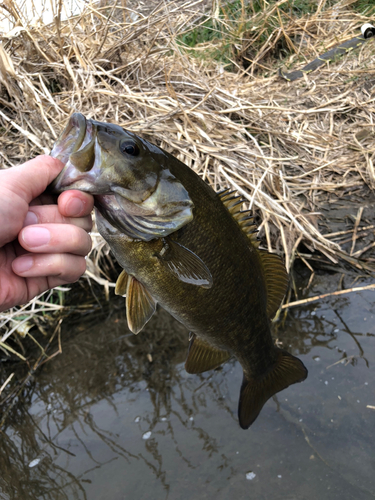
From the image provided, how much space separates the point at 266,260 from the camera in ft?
5.83

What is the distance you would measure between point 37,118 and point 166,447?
2.57 meters

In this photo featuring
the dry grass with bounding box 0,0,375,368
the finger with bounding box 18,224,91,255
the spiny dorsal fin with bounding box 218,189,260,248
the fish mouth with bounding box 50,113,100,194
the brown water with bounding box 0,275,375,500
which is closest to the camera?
the fish mouth with bounding box 50,113,100,194

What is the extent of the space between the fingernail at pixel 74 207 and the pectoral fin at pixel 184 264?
1.01ft

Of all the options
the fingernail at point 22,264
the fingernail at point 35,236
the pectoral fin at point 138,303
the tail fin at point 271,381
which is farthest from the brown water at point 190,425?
the fingernail at point 35,236

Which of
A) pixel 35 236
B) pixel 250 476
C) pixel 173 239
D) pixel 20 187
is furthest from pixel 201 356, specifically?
pixel 20 187

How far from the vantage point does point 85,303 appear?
3.08 metres

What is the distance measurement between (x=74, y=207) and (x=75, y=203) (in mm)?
17

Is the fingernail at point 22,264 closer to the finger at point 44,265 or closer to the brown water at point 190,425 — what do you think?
the finger at point 44,265

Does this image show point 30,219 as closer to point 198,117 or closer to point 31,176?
point 31,176

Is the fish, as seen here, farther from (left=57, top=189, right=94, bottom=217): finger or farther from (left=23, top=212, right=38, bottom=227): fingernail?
(left=23, top=212, right=38, bottom=227): fingernail

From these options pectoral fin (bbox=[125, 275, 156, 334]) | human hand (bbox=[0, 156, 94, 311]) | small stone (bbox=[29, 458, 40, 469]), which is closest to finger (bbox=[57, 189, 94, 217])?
human hand (bbox=[0, 156, 94, 311])

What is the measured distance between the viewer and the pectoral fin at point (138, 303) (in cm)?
153

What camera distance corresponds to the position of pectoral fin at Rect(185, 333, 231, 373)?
1865mm

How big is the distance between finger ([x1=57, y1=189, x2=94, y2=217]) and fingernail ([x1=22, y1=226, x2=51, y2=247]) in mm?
93
